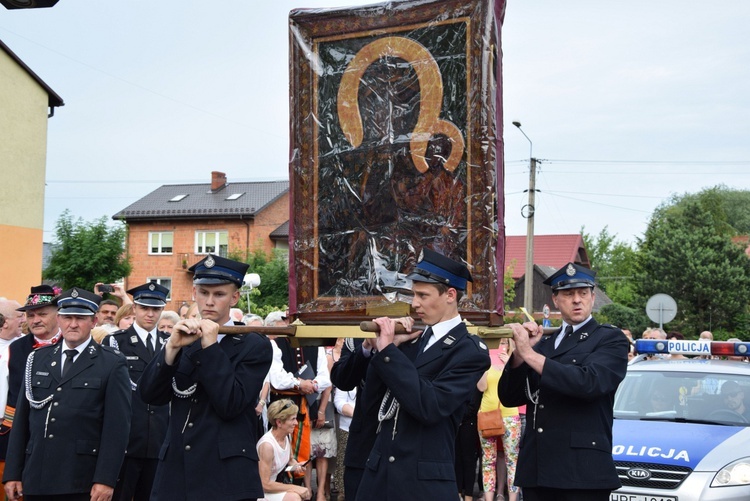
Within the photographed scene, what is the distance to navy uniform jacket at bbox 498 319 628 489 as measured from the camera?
536cm

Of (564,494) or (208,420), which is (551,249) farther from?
(208,420)

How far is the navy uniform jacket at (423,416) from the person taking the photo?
4.65 meters

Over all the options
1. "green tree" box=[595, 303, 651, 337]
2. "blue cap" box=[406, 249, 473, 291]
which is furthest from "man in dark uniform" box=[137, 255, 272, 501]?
"green tree" box=[595, 303, 651, 337]

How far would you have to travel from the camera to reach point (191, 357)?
4875 mm

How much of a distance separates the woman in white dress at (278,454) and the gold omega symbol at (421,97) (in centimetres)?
404

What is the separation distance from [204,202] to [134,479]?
5113cm

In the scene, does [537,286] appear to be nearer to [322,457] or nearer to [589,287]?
[322,457]

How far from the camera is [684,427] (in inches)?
355

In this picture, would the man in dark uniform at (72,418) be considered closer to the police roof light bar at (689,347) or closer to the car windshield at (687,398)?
the car windshield at (687,398)

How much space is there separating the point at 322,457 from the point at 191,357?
6.95 meters

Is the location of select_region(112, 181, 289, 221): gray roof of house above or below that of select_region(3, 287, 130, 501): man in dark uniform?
above

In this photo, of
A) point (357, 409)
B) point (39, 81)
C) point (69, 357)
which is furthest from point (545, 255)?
point (69, 357)

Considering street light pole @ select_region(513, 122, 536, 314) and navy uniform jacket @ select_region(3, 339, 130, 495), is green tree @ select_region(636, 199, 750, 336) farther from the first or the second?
navy uniform jacket @ select_region(3, 339, 130, 495)

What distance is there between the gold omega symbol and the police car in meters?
4.22
